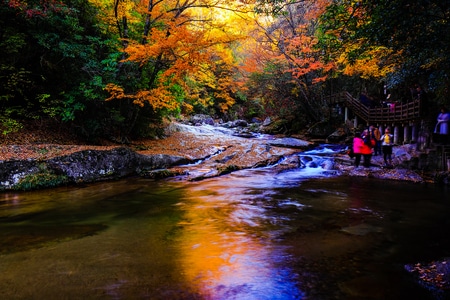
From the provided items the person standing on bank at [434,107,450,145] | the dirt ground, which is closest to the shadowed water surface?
the dirt ground

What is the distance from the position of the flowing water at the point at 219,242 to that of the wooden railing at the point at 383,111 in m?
8.47

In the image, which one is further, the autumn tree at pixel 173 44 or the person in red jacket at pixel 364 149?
the person in red jacket at pixel 364 149

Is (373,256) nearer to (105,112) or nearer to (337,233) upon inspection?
(337,233)

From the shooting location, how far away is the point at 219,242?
489 centimetres

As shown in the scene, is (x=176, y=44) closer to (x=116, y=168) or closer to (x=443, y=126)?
(x=116, y=168)

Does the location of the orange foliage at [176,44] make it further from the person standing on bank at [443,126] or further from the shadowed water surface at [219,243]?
the person standing on bank at [443,126]

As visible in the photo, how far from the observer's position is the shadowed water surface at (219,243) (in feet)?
11.0

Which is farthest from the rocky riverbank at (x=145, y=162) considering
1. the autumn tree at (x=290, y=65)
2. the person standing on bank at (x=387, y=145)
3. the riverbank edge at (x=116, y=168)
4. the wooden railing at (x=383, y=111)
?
the autumn tree at (x=290, y=65)

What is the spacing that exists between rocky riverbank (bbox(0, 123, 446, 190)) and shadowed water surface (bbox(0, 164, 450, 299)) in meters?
0.90

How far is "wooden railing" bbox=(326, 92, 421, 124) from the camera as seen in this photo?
1555 cm

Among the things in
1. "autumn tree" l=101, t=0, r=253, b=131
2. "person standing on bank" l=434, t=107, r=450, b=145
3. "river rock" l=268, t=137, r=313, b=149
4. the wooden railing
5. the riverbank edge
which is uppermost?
"autumn tree" l=101, t=0, r=253, b=131

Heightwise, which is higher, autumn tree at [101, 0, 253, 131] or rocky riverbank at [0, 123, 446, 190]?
autumn tree at [101, 0, 253, 131]

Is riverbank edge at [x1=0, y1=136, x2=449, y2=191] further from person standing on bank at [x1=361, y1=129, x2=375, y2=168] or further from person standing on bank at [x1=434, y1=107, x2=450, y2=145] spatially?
person standing on bank at [x1=434, y1=107, x2=450, y2=145]

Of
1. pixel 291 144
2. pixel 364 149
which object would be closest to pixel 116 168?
pixel 364 149
